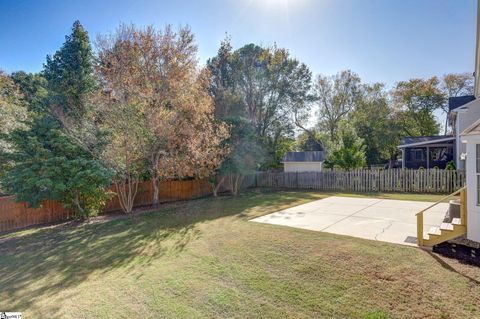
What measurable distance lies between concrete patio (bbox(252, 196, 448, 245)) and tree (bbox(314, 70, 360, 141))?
2300cm

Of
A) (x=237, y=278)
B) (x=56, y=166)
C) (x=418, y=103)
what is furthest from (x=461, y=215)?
(x=418, y=103)

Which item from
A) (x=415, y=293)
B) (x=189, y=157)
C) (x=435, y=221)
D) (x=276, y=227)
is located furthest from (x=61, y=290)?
(x=435, y=221)

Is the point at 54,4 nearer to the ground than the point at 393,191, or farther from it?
farther from it

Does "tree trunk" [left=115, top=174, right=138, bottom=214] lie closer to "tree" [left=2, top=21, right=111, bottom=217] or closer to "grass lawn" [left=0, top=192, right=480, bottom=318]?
"tree" [left=2, top=21, right=111, bottom=217]

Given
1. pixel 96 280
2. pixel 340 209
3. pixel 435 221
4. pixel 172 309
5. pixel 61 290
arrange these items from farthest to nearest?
1. pixel 340 209
2. pixel 435 221
3. pixel 96 280
4. pixel 61 290
5. pixel 172 309

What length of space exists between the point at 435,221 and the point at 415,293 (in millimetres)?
4794

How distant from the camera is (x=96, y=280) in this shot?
185 inches

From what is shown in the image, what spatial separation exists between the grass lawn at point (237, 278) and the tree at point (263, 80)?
16.7 metres

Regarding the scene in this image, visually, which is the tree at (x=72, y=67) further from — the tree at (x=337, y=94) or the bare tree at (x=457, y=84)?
the bare tree at (x=457, y=84)

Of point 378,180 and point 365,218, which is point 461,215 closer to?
point 365,218

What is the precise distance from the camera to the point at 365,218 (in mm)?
7938

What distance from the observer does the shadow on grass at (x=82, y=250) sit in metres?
4.61

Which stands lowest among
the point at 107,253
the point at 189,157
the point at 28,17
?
the point at 107,253

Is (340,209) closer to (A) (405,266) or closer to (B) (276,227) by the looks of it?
(B) (276,227)
